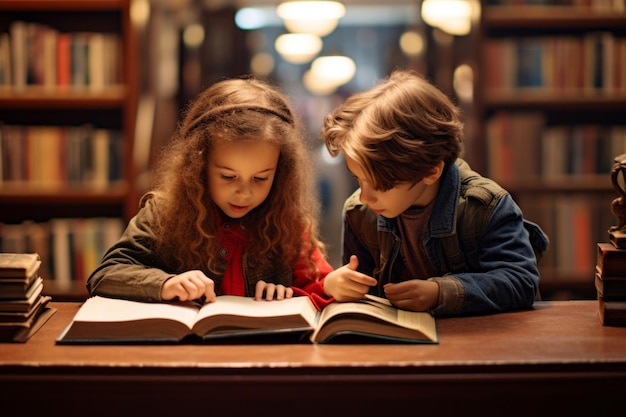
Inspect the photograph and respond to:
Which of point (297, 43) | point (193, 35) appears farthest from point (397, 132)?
point (297, 43)

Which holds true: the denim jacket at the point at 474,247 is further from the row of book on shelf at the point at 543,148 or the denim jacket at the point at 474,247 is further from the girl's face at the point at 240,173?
the row of book on shelf at the point at 543,148

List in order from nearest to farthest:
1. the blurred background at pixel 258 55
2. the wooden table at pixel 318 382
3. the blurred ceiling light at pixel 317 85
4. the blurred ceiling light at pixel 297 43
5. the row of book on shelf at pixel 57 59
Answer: the wooden table at pixel 318 382 → the row of book on shelf at pixel 57 59 → the blurred background at pixel 258 55 → the blurred ceiling light at pixel 297 43 → the blurred ceiling light at pixel 317 85

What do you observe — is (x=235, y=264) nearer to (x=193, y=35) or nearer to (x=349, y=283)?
(x=349, y=283)

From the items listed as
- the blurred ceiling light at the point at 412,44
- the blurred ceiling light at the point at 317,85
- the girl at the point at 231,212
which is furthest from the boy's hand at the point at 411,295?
the blurred ceiling light at the point at 317,85

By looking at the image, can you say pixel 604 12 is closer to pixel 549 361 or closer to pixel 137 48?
pixel 137 48

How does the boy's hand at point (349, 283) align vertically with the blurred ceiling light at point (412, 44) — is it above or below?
below

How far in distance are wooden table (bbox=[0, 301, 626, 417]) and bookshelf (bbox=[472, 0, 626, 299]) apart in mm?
2160

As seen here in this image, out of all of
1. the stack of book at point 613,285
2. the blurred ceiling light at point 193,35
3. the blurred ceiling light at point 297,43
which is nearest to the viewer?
the stack of book at point 613,285

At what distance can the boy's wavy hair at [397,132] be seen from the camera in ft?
5.13

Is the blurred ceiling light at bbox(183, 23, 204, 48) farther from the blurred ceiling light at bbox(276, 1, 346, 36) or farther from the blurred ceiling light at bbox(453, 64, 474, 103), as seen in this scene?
the blurred ceiling light at bbox(453, 64, 474, 103)

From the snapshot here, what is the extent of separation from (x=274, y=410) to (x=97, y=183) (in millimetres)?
2402

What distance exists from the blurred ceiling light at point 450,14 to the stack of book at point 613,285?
316 cm

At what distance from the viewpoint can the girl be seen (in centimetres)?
163

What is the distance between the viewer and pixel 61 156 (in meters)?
3.48
